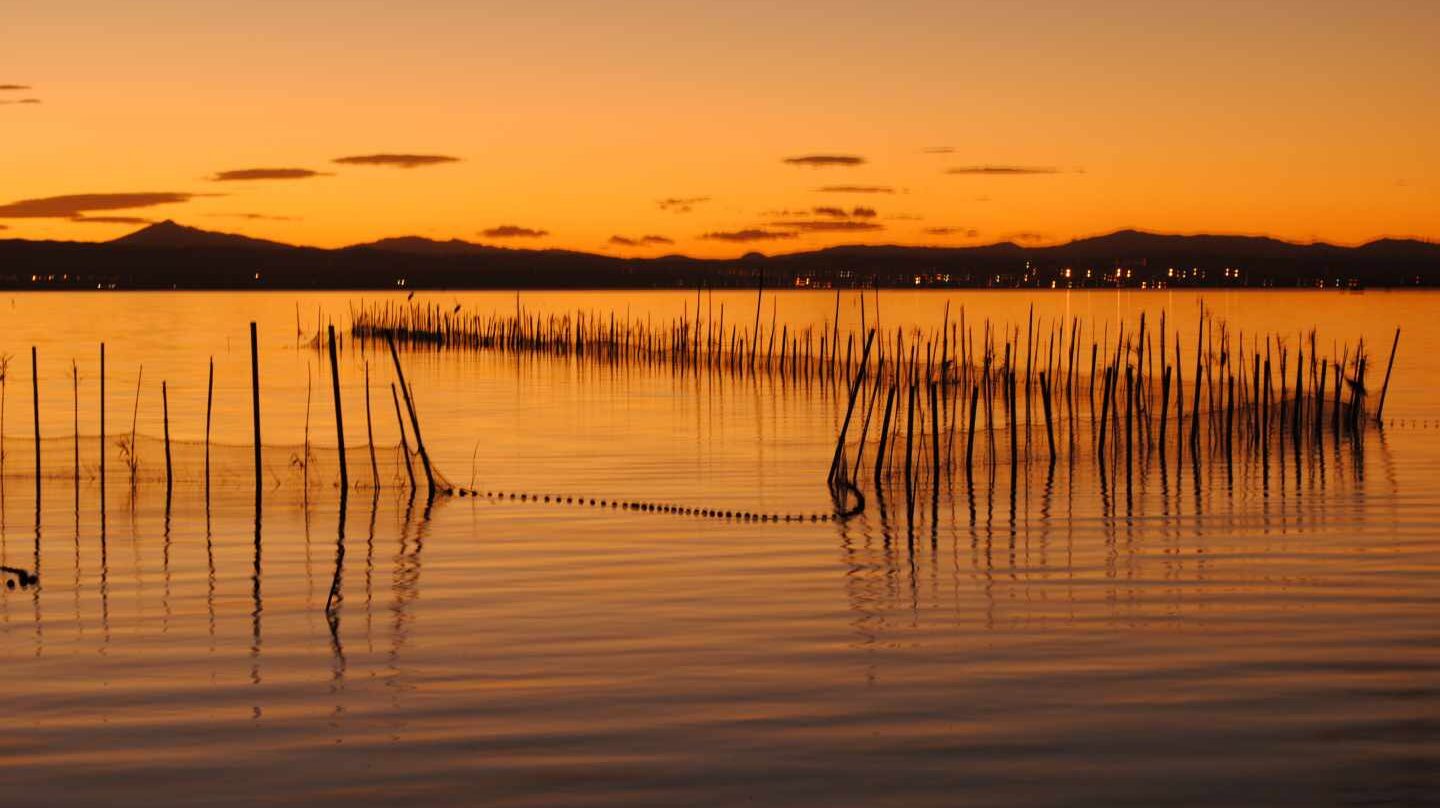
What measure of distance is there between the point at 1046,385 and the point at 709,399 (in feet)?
53.0

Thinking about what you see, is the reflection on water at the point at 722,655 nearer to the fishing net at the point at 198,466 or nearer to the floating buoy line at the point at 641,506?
the floating buoy line at the point at 641,506

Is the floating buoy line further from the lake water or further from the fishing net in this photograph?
the fishing net

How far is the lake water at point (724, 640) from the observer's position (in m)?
7.69

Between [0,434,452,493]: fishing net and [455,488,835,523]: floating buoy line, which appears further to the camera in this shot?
[0,434,452,493]: fishing net

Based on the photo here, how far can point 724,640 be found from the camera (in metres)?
10.7

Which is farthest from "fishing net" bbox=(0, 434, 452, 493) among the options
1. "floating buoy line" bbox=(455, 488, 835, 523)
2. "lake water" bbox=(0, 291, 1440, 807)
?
"floating buoy line" bbox=(455, 488, 835, 523)

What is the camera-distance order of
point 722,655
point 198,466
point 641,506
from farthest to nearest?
1. point 198,466
2. point 641,506
3. point 722,655

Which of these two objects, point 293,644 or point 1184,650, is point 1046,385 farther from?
point 293,644

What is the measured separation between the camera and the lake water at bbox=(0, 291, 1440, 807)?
7.69 metres

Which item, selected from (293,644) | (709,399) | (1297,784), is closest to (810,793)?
(1297,784)

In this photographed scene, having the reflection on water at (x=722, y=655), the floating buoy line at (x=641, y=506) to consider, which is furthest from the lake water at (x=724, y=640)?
the floating buoy line at (x=641, y=506)

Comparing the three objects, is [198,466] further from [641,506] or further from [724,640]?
[724,640]

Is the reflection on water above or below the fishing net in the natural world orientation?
below

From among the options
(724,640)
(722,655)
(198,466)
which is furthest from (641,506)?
(722,655)
